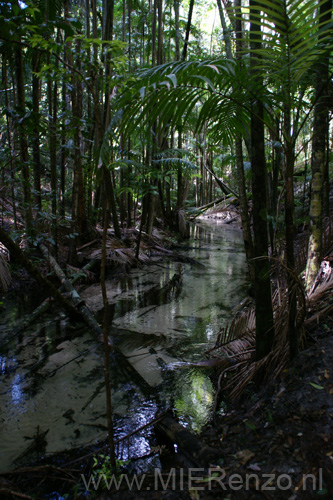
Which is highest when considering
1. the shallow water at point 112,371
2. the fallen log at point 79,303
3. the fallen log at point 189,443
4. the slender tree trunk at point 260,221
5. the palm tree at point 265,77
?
the palm tree at point 265,77

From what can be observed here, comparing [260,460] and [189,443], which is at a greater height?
[260,460]

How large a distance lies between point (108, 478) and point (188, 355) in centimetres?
163

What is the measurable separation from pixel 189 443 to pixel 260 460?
1.41 ft

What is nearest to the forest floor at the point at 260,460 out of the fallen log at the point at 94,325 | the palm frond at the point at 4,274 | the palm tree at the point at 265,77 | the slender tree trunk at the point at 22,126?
the palm tree at the point at 265,77

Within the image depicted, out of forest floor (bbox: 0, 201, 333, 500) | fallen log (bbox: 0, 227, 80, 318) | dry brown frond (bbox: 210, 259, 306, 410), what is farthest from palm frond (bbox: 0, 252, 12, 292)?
dry brown frond (bbox: 210, 259, 306, 410)

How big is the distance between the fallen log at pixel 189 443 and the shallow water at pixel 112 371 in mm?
155

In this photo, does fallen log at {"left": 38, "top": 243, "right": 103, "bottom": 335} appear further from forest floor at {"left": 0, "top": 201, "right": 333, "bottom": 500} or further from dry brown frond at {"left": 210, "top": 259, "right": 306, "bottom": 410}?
forest floor at {"left": 0, "top": 201, "right": 333, "bottom": 500}

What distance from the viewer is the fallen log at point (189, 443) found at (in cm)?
159

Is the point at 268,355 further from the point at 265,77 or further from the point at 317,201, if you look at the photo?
the point at 265,77

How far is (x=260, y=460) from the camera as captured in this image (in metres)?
1.46

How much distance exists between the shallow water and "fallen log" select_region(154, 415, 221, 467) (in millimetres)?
155

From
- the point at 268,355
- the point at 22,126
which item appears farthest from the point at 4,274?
the point at 268,355

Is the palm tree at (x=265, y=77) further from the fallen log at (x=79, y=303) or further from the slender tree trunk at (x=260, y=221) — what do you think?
the fallen log at (x=79, y=303)

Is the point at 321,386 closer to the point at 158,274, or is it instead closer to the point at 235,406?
the point at 235,406
